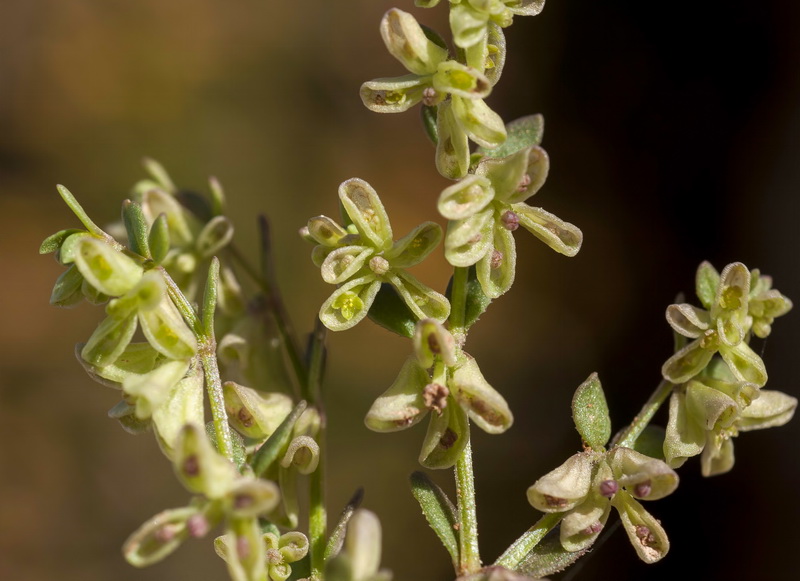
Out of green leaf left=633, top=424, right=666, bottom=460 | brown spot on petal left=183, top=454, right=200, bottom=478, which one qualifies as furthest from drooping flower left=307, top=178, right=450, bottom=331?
green leaf left=633, top=424, right=666, bottom=460

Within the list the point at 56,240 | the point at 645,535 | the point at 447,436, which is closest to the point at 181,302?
the point at 56,240

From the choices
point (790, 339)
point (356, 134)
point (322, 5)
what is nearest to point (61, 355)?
point (356, 134)

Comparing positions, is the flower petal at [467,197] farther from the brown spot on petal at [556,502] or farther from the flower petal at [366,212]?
the brown spot on petal at [556,502]

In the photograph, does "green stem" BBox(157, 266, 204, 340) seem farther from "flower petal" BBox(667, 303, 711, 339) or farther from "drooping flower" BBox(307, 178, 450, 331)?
"flower petal" BBox(667, 303, 711, 339)

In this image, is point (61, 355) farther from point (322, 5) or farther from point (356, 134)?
point (322, 5)

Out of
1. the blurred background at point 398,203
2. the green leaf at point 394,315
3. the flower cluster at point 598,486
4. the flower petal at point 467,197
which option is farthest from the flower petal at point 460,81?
the blurred background at point 398,203

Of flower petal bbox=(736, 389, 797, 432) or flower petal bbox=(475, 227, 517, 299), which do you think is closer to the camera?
flower petal bbox=(475, 227, 517, 299)

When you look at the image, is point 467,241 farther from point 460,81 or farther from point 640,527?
point 640,527
